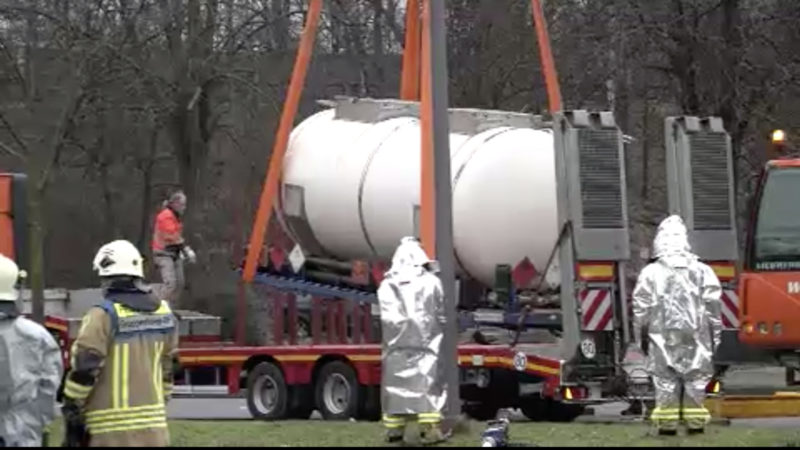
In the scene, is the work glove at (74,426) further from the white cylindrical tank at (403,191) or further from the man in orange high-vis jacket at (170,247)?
the man in orange high-vis jacket at (170,247)

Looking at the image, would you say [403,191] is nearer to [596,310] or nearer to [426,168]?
[426,168]

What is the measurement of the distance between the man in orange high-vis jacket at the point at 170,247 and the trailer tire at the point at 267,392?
126 cm

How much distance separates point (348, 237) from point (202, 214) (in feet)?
59.1

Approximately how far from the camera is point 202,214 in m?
35.6

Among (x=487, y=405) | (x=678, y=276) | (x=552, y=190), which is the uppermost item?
(x=552, y=190)

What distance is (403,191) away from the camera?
661 inches

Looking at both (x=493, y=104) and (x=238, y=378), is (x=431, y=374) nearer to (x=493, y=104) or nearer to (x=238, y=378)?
(x=238, y=378)

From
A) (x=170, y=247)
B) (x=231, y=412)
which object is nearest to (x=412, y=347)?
(x=170, y=247)

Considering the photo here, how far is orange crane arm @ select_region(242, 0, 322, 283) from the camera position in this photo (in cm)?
1798

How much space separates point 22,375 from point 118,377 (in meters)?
0.50

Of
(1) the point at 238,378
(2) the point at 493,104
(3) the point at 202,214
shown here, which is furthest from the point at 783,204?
(3) the point at 202,214

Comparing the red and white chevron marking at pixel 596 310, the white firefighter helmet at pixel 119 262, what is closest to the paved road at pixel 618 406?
the red and white chevron marking at pixel 596 310

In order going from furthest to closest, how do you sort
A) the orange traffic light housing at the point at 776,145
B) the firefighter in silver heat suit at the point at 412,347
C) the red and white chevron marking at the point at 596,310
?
the orange traffic light housing at the point at 776,145 < the red and white chevron marking at the point at 596,310 < the firefighter in silver heat suit at the point at 412,347

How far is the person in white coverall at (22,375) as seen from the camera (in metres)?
7.57
